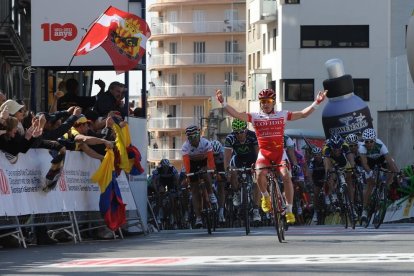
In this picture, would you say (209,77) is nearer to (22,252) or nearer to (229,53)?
(229,53)

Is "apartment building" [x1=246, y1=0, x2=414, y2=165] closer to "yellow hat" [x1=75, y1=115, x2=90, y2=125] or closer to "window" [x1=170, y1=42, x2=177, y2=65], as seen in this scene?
"window" [x1=170, y1=42, x2=177, y2=65]

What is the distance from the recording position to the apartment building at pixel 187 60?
429ft

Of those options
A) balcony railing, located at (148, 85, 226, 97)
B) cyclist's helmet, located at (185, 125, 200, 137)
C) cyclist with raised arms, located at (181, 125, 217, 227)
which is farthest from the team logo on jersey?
balcony railing, located at (148, 85, 226, 97)

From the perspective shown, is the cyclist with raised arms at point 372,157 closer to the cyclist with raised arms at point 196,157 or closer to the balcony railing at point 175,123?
the cyclist with raised arms at point 196,157

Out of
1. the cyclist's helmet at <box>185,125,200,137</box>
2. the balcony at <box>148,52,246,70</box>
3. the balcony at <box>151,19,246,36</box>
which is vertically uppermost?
the balcony at <box>151,19,246,36</box>

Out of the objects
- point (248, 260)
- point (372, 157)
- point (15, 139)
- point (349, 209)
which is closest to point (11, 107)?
point (15, 139)

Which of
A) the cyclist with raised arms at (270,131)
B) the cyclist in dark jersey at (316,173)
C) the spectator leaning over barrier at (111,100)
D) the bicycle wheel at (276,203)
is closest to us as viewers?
the bicycle wheel at (276,203)

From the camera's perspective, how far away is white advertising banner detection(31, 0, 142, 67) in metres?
26.5

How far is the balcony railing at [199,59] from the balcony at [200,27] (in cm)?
208

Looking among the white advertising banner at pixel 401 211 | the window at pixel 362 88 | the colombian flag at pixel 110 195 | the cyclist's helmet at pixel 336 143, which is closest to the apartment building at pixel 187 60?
the window at pixel 362 88

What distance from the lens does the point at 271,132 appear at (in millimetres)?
20734

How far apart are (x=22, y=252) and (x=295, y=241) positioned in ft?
11.6

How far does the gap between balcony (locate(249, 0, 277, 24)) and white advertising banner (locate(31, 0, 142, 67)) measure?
56529 millimetres

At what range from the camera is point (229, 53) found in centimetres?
13062
